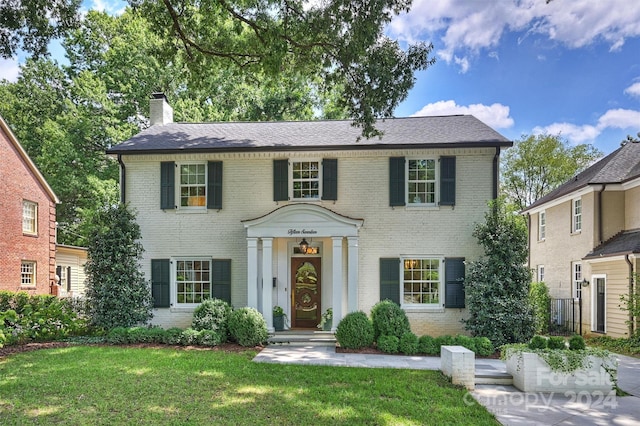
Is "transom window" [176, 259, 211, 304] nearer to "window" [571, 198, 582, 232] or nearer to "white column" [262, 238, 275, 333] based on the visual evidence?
"white column" [262, 238, 275, 333]

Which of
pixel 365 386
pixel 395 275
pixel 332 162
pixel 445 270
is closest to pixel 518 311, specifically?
pixel 445 270

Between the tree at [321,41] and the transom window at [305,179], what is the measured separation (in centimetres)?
239

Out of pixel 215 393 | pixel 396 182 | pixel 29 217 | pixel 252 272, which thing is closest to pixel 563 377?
A: pixel 215 393

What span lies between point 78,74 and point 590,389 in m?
27.8

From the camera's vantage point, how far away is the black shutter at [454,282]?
11688mm

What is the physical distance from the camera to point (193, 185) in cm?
1266

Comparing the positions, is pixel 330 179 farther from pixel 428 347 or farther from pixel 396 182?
pixel 428 347

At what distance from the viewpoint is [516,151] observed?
3209 centimetres

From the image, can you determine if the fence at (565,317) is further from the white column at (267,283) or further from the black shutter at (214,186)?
the black shutter at (214,186)

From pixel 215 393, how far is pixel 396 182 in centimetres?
774

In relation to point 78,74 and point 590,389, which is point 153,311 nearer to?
point 590,389

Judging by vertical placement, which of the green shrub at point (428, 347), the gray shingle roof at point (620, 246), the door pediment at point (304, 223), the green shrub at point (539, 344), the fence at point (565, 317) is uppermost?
the door pediment at point (304, 223)

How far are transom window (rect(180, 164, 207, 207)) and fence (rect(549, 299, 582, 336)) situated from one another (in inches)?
531

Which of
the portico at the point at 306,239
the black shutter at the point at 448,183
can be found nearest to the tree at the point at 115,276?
the portico at the point at 306,239
